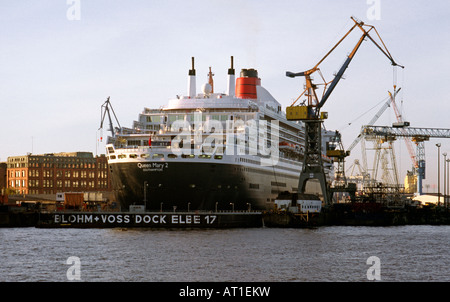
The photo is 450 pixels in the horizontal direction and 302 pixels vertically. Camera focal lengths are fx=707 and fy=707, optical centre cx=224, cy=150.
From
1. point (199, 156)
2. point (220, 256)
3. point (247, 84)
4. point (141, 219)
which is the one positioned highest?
point (247, 84)

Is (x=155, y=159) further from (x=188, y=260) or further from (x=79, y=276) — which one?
(x=79, y=276)

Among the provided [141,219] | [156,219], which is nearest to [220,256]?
[156,219]

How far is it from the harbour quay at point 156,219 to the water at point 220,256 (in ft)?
15.3

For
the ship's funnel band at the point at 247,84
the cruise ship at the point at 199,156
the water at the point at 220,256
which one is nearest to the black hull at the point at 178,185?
the cruise ship at the point at 199,156

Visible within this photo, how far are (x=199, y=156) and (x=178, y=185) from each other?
4.45 metres

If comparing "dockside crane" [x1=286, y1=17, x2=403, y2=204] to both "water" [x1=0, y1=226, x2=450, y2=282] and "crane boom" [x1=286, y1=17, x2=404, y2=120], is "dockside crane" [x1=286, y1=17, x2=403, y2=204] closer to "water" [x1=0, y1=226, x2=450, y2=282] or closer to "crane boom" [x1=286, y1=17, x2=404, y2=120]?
"crane boom" [x1=286, y1=17, x2=404, y2=120]

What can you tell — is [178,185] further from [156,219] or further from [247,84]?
[247,84]

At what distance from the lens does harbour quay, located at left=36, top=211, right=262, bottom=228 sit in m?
85.2

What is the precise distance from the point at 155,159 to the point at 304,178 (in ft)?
97.9

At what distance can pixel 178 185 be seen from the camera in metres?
86.4
